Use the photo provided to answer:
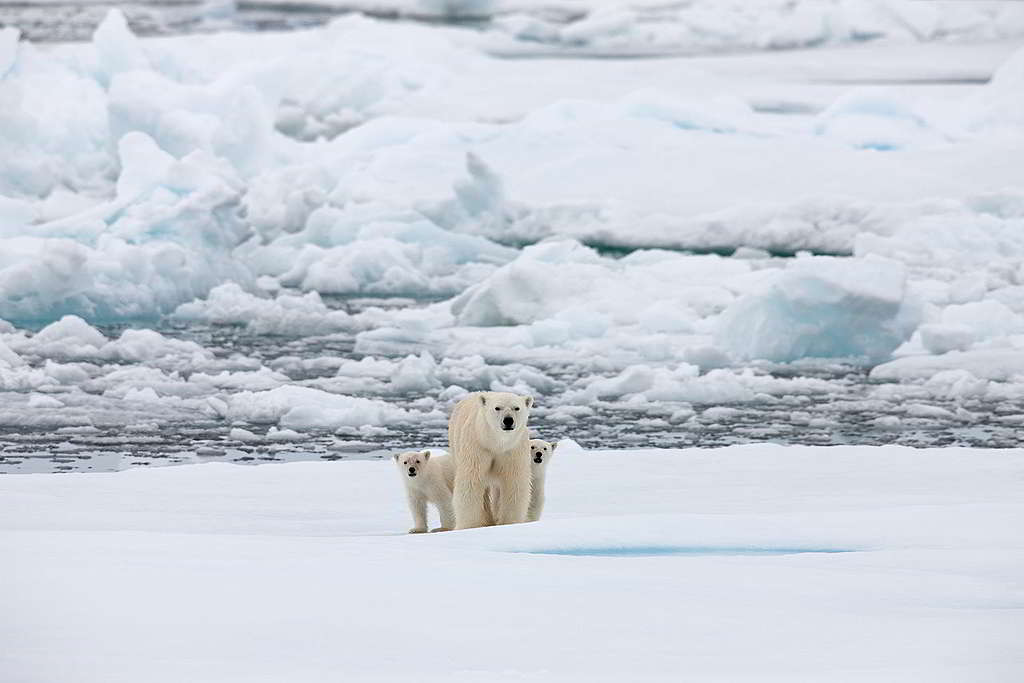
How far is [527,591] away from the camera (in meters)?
3.37

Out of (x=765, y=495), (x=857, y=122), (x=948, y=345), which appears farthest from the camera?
(x=857, y=122)

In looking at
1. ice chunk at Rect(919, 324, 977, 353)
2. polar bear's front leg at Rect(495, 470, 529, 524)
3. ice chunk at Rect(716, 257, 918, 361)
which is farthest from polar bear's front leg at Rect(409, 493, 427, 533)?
ice chunk at Rect(919, 324, 977, 353)

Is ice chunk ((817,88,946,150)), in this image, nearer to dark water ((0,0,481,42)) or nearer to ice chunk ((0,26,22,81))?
ice chunk ((0,26,22,81))

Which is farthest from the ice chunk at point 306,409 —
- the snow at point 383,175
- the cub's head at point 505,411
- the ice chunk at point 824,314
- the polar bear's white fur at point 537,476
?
the cub's head at point 505,411

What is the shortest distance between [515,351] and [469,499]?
489 centimetres

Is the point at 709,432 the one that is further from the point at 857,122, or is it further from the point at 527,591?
the point at 857,122

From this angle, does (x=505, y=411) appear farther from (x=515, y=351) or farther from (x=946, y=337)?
(x=946, y=337)

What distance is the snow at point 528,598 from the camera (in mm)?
2887

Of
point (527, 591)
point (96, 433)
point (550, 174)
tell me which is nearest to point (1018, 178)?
point (550, 174)

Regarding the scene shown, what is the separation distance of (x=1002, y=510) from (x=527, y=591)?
1.67m

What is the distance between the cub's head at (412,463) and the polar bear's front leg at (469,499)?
0.86ft

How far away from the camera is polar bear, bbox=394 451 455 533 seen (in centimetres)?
482

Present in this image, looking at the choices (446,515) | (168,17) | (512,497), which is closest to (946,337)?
(446,515)

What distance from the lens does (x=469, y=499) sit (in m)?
4.53
